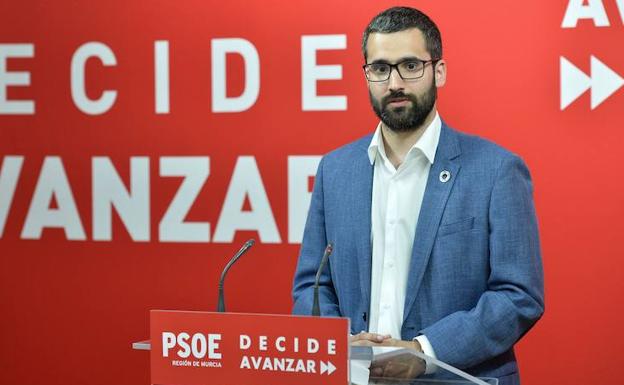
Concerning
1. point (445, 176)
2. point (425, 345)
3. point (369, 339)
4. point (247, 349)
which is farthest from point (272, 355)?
point (445, 176)

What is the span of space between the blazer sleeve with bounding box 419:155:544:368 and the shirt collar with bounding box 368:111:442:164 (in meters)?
0.17

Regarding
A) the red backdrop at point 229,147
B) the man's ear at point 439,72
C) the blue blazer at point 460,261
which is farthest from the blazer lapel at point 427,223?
the red backdrop at point 229,147

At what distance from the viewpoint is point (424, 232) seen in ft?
6.72

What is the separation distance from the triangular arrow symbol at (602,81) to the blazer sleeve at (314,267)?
1352mm

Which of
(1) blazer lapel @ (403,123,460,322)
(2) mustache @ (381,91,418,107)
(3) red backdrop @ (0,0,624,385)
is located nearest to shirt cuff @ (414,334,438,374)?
(1) blazer lapel @ (403,123,460,322)

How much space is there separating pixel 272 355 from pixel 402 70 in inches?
32.0

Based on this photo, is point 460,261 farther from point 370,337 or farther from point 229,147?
point 229,147

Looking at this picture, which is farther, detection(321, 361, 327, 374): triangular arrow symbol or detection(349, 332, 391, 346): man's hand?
detection(349, 332, 391, 346): man's hand

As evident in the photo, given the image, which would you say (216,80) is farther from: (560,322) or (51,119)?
(560,322)

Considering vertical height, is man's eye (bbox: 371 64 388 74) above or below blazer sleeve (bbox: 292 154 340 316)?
above

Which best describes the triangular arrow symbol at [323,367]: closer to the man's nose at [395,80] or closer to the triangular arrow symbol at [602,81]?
the man's nose at [395,80]

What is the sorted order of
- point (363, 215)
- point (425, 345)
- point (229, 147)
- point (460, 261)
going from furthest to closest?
1. point (229, 147)
2. point (363, 215)
3. point (460, 261)
4. point (425, 345)

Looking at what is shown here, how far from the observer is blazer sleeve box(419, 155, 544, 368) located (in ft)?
6.32

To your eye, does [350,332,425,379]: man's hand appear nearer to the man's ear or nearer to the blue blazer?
the blue blazer
